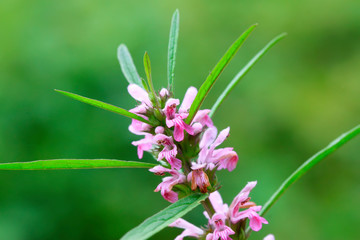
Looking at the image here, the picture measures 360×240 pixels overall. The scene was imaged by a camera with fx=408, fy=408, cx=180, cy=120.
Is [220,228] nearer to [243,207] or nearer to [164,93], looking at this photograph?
[243,207]

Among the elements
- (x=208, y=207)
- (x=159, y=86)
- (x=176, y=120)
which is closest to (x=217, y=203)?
(x=208, y=207)

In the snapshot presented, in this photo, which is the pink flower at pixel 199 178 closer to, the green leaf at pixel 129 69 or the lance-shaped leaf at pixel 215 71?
the lance-shaped leaf at pixel 215 71

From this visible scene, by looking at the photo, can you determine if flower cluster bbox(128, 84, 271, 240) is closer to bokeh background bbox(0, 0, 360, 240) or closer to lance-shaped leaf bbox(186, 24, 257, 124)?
lance-shaped leaf bbox(186, 24, 257, 124)

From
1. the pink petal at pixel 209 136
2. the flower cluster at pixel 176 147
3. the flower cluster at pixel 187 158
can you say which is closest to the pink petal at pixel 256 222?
the flower cluster at pixel 187 158

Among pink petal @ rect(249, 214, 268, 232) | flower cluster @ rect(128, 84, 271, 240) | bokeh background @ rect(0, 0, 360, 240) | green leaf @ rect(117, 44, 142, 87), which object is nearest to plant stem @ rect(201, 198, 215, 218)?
flower cluster @ rect(128, 84, 271, 240)

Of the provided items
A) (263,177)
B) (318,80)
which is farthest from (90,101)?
(318,80)
